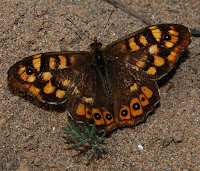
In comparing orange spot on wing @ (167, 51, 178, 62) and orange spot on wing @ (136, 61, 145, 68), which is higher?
orange spot on wing @ (167, 51, 178, 62)

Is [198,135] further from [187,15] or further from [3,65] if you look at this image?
[3,65]

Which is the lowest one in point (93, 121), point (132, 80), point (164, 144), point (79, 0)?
point (164, 144)

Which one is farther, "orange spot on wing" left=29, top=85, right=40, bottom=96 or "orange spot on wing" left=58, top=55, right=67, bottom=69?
"orange spot on wing" left=58, top=55, right=67, bottom=69

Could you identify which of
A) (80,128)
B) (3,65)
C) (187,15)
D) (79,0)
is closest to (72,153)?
(80,128)

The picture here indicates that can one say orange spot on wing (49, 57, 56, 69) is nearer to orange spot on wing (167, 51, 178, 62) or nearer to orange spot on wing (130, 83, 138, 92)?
orange spot on wing (130, 83, 138, 92)

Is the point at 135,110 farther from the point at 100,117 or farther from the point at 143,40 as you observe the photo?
the point at 143,40

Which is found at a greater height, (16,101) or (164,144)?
(16,101)

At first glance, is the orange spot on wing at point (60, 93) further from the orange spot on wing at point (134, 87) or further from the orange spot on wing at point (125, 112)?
the orange spot on wing at point (134, 87)

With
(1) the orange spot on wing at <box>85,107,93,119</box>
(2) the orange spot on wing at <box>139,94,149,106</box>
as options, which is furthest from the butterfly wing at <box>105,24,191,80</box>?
(1) the orange spot on wing at <box>85,107,93,119</box>

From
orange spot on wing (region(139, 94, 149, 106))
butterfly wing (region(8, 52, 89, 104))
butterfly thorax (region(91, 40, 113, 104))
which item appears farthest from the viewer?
butterfly thorax (region(91, 40, 113, 104))
